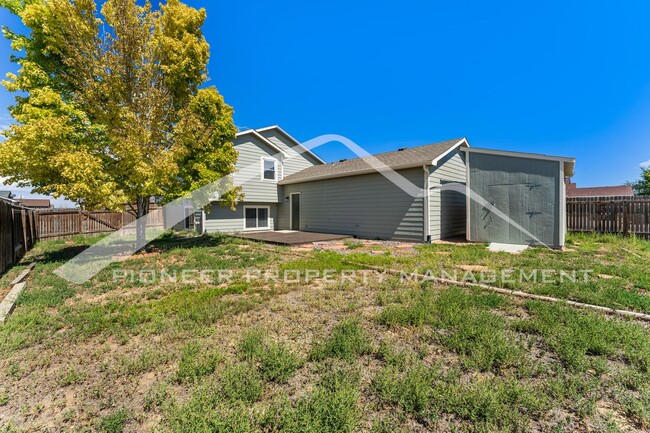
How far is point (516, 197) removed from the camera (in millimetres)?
9375

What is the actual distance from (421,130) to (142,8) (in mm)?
18311

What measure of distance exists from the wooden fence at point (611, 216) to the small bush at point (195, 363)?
46.4ft

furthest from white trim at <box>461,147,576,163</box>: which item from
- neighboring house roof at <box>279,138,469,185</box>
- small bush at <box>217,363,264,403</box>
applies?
small bush at <box>217,363,264,403</box>

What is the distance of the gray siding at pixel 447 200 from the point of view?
10414 millimetres

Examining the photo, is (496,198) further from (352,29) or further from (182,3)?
(182,3)

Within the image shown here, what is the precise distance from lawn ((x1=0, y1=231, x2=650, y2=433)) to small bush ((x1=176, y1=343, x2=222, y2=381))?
Result: 0.6 inches

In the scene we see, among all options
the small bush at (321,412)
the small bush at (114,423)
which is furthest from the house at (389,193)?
the small bush at (114,423)

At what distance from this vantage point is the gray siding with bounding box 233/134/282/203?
1462 centimetres

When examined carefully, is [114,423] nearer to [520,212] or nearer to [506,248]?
[506,248]

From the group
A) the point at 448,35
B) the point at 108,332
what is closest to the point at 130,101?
the point at 108,332

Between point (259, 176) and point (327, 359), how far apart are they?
13.7 meters

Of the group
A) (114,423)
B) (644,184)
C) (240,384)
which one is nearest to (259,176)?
(240,384)

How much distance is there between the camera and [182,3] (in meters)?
9.23

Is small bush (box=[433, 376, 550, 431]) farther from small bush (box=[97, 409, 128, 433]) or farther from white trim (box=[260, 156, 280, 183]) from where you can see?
white trim (box=[260, 156, 280, 183])
